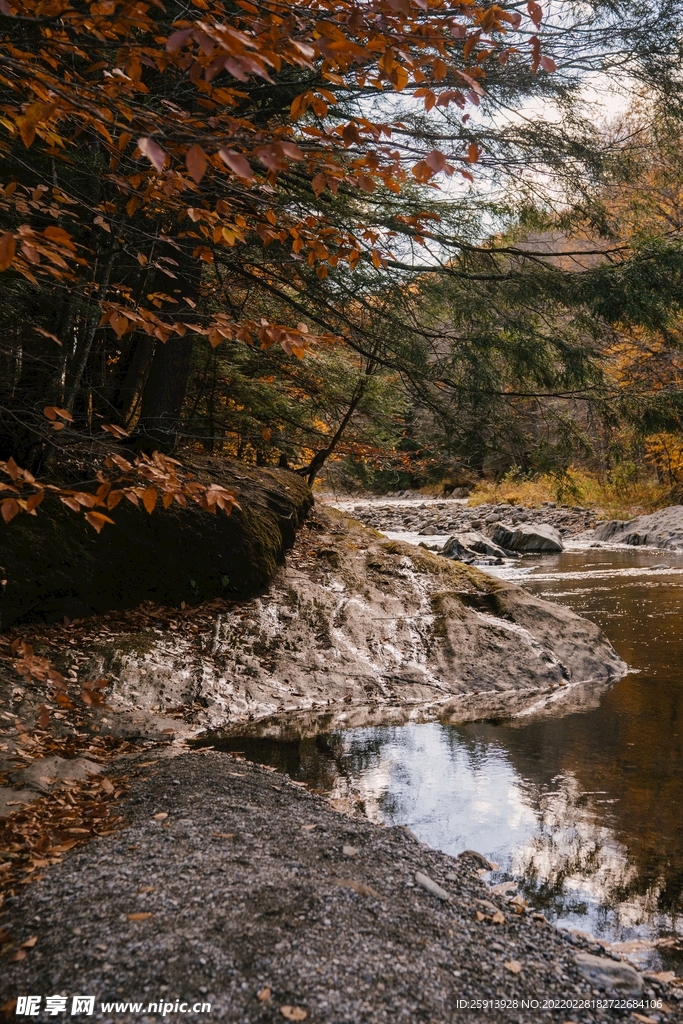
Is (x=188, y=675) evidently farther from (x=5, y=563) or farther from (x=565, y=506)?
(x=565, y=506)

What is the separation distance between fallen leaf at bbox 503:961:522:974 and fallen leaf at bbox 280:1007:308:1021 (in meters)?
0.87

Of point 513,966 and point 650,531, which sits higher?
point 650,531

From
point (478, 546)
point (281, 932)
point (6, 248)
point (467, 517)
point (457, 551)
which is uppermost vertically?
point (6, 248)

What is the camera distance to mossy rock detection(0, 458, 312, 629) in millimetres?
6258

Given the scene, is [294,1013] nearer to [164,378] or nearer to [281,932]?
[281,932]

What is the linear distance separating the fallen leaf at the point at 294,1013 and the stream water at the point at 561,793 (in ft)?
5.10

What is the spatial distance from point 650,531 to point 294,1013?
56.4 ft

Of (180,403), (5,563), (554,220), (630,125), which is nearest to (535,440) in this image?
(554,220)

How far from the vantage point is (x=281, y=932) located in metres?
2.65

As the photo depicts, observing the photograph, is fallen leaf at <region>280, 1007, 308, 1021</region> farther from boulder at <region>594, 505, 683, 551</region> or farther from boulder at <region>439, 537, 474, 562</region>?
boulder at <region>594, 505, 683, 551</region>

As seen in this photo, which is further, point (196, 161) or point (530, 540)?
point (530, 540)

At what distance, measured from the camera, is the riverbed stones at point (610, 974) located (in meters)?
2.73

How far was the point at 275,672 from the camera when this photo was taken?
258 inches

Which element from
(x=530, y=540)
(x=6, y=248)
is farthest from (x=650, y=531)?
(x=6, y=248)
